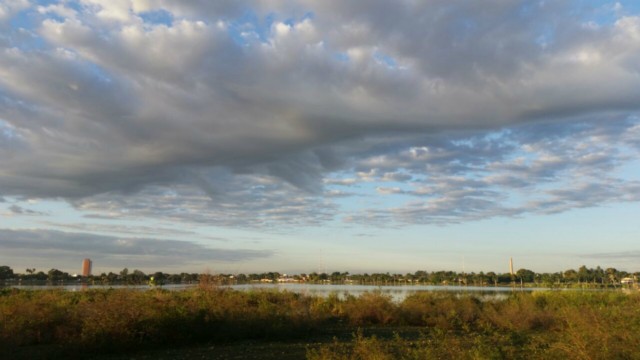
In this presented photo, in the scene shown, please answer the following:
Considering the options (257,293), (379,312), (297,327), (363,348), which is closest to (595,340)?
(363,348)

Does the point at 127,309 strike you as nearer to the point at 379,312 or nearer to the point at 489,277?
the point at 379,312

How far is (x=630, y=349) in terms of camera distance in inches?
403

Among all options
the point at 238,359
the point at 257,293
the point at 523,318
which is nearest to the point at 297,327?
the point at 238,359

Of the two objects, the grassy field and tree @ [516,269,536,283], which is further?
tree @ [516,269,536,283]

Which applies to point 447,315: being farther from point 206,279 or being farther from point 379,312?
point 206,279

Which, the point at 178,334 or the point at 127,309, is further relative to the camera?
the point at 178,334

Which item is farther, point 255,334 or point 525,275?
point 525,275

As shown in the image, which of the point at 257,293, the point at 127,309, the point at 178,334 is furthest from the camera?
the point at 257,293

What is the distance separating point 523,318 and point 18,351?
23177mm

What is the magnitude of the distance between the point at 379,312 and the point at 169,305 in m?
13.5

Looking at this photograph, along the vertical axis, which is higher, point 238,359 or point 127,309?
point 127,309

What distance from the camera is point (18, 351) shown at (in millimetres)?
15750

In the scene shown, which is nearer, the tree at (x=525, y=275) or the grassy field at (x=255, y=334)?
the grassy field at (x=255, y=334)

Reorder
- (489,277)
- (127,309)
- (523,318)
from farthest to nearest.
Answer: (489,277) < (523,318) < (127,309)
